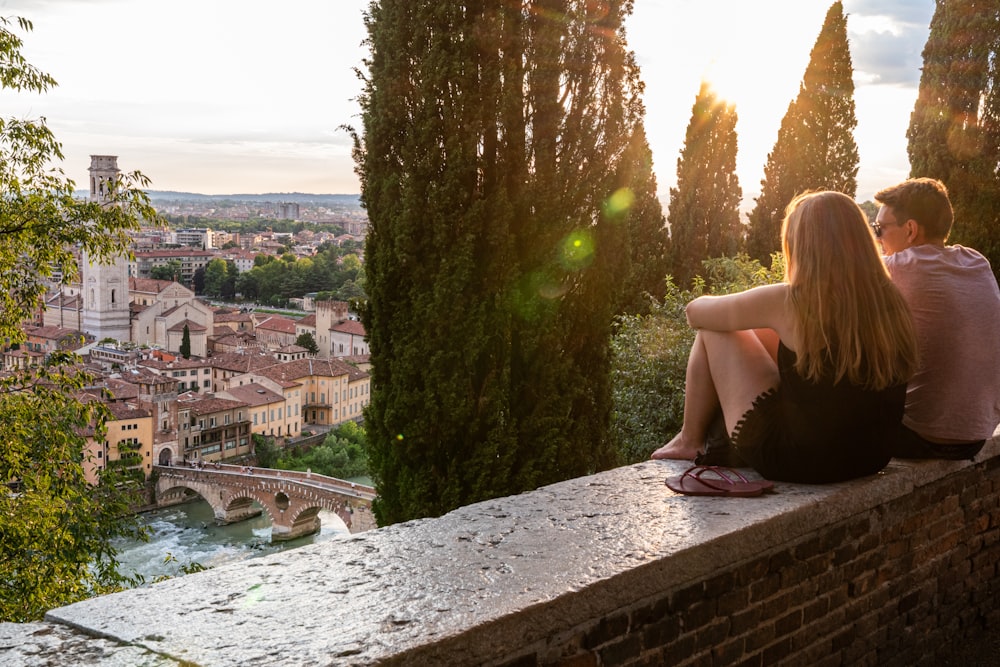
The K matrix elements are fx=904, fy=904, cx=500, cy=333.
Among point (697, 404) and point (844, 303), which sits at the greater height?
point (844, 303)

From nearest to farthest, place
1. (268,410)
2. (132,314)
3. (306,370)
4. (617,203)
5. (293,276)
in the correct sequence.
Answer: (617,203)
(268,410)
(306,370)
(132,314)
(293,276)

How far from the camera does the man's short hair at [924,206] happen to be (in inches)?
102

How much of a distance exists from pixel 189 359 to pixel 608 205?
5575 cm

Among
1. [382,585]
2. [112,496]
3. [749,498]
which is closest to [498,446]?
[112,496]

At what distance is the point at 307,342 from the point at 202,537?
27793mm

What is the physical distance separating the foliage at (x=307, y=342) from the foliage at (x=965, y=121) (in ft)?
188

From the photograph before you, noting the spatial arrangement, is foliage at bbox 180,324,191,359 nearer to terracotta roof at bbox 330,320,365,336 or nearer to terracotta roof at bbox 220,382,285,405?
terracotta roof at bbox 330,320,365,336

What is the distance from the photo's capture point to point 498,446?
662cm

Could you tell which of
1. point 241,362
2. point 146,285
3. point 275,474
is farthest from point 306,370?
point 146,285

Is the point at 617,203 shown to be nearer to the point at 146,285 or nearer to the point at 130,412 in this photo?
the point at 130,412

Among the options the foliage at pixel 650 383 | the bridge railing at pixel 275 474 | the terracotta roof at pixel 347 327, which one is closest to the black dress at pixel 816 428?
the foliage at pixel 650 383

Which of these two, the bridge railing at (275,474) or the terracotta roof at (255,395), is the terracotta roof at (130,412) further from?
the terracotta roof at (255,395)

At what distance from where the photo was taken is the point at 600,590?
62.9 inches

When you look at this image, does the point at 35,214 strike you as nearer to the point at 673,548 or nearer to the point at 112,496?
the point at 112,496
